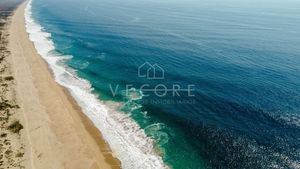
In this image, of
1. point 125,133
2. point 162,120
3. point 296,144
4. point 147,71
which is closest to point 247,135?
point 296,144

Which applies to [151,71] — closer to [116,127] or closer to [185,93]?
[185,93]

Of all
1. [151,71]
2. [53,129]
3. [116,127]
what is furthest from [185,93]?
[53,129]

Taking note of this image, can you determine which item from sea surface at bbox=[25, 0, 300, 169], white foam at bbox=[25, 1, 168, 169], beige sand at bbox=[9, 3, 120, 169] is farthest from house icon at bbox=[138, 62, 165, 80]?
beige sand at bbox=[9, 3, 120, 169]

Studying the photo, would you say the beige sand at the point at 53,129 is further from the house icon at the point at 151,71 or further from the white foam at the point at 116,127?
the house icon at the point at 151,71

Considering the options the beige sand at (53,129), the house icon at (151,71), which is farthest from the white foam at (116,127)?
the house icon at (151,71)

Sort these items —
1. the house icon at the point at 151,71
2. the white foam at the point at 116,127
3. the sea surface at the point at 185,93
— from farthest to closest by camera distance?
1. the house icon at the point at 151,71
2. the sea surface at the point at 185,93
3. the white foam at the point at 116,127
